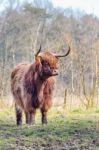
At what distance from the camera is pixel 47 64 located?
9312 mm

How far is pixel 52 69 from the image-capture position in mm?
9188

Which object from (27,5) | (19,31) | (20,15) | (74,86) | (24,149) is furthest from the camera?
(27,5)

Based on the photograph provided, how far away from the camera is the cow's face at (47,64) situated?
9.22 m

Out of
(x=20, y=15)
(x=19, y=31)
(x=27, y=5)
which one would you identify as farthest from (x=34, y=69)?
(x=27, y=5)

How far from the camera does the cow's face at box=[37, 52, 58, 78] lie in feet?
30.2

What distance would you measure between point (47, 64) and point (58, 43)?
896 cm

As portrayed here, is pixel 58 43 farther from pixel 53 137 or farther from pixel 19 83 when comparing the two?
pixel 53 137

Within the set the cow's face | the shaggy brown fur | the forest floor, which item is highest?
the cow's face

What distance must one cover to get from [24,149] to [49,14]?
3119 centimetres

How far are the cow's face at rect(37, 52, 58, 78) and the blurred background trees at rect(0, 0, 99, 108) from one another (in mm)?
6476

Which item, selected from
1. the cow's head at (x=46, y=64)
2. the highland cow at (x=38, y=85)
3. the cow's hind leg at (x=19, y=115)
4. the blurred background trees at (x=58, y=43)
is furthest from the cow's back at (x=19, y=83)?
the blurred background trees at (x=58, y=43)

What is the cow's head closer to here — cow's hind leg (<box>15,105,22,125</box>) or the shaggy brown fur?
the shaggy brown fur

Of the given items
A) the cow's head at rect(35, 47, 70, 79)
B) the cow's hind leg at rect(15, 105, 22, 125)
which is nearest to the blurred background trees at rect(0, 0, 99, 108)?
the cow's hind leg at rect(15, 105, 22, 125)

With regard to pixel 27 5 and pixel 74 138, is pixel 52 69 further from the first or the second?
pixel 27 5
